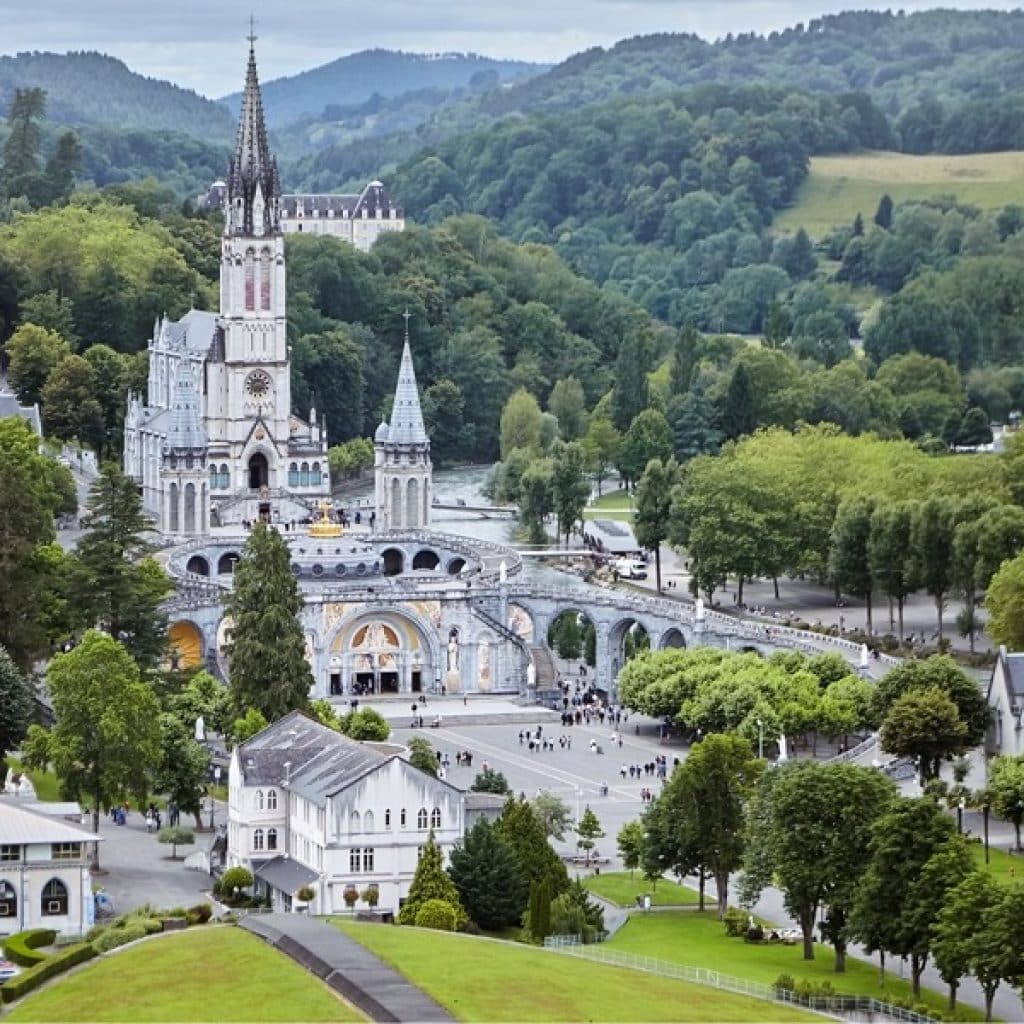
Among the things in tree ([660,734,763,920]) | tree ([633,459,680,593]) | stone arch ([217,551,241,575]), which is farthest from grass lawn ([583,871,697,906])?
tree ([633,459,680,593])

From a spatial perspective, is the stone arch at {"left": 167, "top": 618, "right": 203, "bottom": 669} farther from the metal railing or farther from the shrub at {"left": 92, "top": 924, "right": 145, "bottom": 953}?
the metal railing

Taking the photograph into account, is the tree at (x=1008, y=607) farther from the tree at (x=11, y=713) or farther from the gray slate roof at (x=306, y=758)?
the tree at (x=11, y=713)

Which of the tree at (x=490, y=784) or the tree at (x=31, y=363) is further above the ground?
the tree at (x=31, y=363)

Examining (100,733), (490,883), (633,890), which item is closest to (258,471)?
(100,733)

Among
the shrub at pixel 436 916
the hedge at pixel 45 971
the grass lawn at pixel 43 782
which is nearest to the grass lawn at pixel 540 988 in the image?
the shrub at pixel 436 916

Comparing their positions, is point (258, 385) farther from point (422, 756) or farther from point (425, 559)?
point (422, 756)

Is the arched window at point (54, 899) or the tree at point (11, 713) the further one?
the tree at point (11, 713)
